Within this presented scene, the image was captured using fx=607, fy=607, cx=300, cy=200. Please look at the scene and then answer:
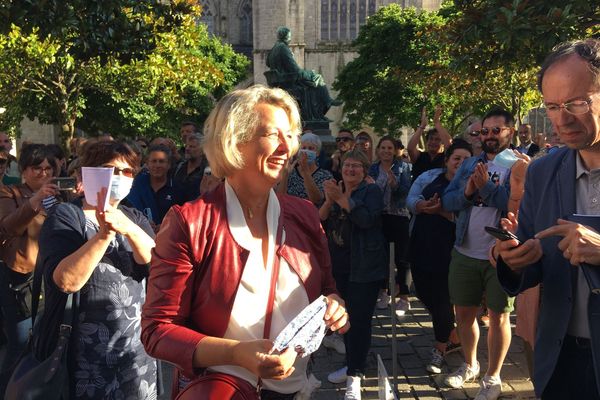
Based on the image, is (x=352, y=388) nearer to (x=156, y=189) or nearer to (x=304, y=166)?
(x=304, y=166)

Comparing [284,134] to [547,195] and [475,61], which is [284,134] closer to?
[547,195]

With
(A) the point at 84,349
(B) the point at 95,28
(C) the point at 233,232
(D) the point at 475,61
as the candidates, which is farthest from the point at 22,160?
(D) the point at 475,61

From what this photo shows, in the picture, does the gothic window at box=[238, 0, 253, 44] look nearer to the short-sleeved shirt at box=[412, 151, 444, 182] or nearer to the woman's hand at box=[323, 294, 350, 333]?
the short-sleeved shirt at box=[412, 151, 444, 182]

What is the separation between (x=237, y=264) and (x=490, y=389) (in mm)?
3431

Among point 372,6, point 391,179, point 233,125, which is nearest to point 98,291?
point 233,125

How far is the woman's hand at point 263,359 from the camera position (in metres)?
1.87

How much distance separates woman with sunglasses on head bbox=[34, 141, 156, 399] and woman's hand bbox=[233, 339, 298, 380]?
3.48ft

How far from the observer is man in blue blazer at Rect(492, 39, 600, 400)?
2209mm

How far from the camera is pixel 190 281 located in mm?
2092

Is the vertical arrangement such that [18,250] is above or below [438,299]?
above

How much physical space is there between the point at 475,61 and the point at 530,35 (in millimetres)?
1953

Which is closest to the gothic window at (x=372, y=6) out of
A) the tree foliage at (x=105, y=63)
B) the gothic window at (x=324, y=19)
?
the gothic window at (x=324, y=19)

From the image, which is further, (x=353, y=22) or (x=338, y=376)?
(x=353, y=22)

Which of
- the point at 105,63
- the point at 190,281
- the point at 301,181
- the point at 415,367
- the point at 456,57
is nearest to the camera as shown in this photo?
the point at 190,281
